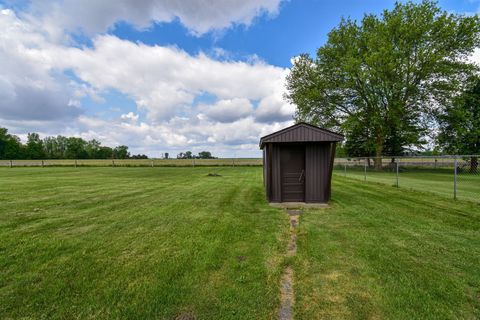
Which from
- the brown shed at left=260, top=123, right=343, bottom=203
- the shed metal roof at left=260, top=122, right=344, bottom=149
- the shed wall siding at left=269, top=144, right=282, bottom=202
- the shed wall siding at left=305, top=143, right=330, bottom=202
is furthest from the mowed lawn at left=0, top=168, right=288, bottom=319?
the shed metal roof at left=260, top=122, right=344, bottom=149

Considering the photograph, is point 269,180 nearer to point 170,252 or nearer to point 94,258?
point 170,252

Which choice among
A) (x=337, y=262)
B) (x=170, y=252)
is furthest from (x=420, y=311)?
(x=170, y=252)

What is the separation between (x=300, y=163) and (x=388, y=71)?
1632 centimetres

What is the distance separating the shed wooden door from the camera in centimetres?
721

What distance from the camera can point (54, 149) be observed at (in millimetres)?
77500

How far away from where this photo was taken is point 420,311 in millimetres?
2127

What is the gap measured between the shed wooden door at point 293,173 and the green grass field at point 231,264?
1.56 meters

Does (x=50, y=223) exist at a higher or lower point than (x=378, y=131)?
lower

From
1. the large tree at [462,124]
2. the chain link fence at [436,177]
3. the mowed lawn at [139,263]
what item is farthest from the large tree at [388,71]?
the mowed lawn at [139,263]

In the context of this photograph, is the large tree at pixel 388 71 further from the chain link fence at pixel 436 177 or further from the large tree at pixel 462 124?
the chain link fence at pixel 436 177

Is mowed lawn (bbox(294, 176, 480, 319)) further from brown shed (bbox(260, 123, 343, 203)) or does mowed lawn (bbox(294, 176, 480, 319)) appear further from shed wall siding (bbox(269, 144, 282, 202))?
shed wall siding (bbox(269, 144, 282, 202))

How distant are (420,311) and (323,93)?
72.9ft

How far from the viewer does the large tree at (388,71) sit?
17422 millimetres

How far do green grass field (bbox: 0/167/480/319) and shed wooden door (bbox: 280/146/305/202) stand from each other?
1.56 meters
